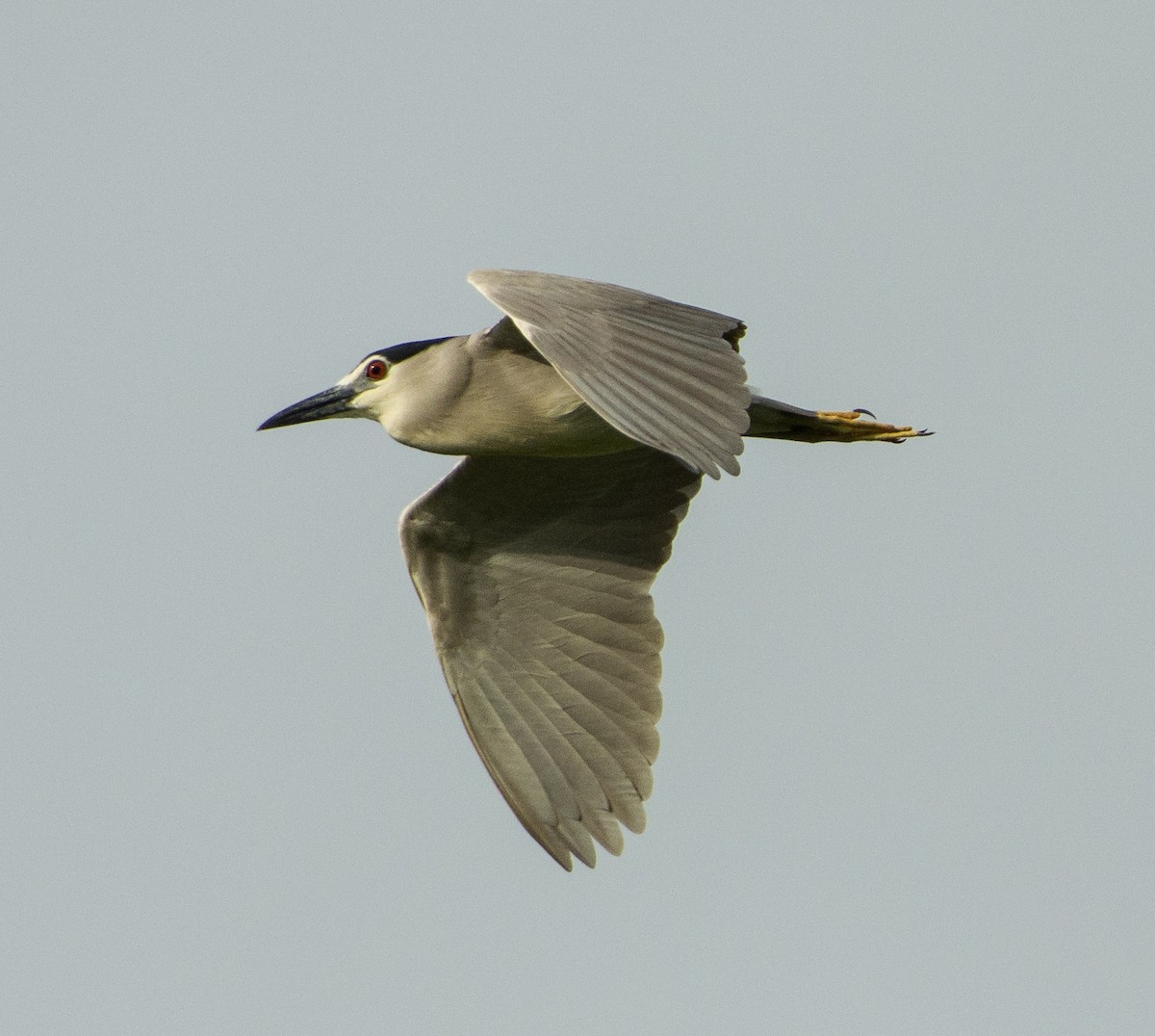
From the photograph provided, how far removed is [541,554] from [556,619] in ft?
0.96

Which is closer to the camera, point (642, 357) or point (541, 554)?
point (642, 357)

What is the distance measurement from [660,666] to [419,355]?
1687 millimetres

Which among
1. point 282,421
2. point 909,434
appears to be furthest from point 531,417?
point 909,434

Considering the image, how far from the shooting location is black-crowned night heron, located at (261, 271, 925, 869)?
7707mm

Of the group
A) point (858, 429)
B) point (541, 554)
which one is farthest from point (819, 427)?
point (541, 554)

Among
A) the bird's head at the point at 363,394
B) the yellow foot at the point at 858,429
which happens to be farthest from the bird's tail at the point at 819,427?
the bird's head at the point at 363,394

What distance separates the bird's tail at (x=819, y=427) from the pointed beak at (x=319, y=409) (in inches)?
66.3

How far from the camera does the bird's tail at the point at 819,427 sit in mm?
7989

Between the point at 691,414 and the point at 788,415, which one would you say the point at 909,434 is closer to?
the point at 788,415

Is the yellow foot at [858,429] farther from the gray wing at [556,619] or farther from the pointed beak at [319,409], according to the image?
the pointed beak at [319,409]

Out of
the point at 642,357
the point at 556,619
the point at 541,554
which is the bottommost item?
the point at 556,619

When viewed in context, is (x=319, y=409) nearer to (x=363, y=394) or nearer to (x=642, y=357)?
(x=363, y=394)

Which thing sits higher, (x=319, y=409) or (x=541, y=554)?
(x=319, y=409)

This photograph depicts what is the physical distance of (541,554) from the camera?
8.60 m
